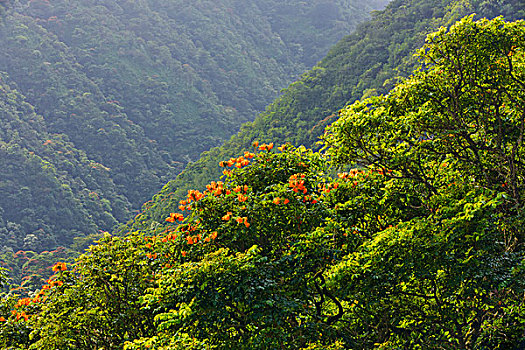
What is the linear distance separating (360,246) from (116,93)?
62977 mm

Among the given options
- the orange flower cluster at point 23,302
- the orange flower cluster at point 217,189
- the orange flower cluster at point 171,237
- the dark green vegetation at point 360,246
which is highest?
the orange flower cluster at point 23,302

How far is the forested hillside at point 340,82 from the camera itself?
96.5 ft

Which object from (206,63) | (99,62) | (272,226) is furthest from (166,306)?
(206,63)

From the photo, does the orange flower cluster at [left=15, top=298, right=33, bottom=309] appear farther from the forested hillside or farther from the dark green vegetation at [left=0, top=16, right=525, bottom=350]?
the forested hillside

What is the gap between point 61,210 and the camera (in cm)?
4500

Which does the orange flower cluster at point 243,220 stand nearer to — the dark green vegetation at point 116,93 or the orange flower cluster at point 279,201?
the orange flower cluster at point 279,201

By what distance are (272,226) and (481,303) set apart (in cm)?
258

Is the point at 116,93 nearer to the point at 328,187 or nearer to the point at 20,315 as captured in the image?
the point at 20,315

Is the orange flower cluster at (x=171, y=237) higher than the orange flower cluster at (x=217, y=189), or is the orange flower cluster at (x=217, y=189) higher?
the orange flower cluster at (x=217, y=189)

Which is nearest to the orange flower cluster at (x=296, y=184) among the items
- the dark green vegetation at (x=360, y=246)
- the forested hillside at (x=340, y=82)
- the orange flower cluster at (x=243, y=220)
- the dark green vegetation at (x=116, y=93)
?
the dark green vegetation at (x=360, y=246)

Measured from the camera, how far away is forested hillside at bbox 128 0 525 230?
1158 inches

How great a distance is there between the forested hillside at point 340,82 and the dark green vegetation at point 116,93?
14974mm

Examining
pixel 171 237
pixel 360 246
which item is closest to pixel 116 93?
pixel 171 237

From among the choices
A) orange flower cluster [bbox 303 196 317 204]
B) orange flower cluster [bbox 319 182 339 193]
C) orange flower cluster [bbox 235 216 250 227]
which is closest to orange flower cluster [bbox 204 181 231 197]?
orange flower cluster [bbox 235 216 250 227]
